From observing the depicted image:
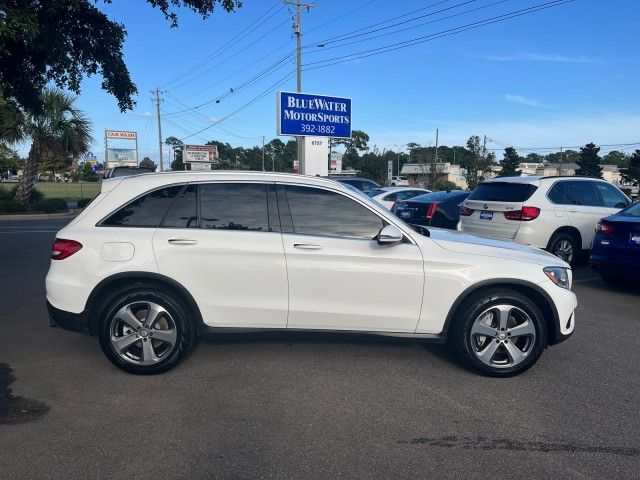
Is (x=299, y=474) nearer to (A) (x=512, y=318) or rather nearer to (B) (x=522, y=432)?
(B) (x=522, y=432)

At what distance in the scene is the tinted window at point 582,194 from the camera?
32.4 feet

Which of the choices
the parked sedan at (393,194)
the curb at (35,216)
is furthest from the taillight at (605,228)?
the curb at (35,216)

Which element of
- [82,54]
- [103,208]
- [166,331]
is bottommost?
[166,331]

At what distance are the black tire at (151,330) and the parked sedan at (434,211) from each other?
8.14 metres

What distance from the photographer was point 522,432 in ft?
12.2

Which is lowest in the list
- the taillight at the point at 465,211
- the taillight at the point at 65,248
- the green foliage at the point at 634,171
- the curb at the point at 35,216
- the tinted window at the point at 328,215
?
the curb at the point at 35,216

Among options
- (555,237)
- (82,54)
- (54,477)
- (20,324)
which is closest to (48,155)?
(82,54)

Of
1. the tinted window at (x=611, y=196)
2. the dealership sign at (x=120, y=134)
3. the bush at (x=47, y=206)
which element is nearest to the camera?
the tinted window at (x=611, y=196)

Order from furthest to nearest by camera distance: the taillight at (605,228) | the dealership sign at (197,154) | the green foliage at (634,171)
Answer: the dealership sign at (197,154) → the green foliage at (634,171) → the taillight at (605,228)

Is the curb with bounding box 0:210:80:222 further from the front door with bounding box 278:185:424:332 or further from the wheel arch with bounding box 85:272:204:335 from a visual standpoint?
the front door with bounding box 278:185:424:332

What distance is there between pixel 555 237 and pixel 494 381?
577 centimetres

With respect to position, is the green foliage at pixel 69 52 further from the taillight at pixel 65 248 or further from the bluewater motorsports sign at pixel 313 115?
the bluewater motorsports sign at pixel 313 115

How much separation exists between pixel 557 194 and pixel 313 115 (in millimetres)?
10114

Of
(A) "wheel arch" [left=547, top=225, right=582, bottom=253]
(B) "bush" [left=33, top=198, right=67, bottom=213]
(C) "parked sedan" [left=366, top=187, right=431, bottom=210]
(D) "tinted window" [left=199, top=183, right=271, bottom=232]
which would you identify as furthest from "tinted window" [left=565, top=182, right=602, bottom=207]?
(B) "bush" [left=33, top=198, right=67, bottom=213]
